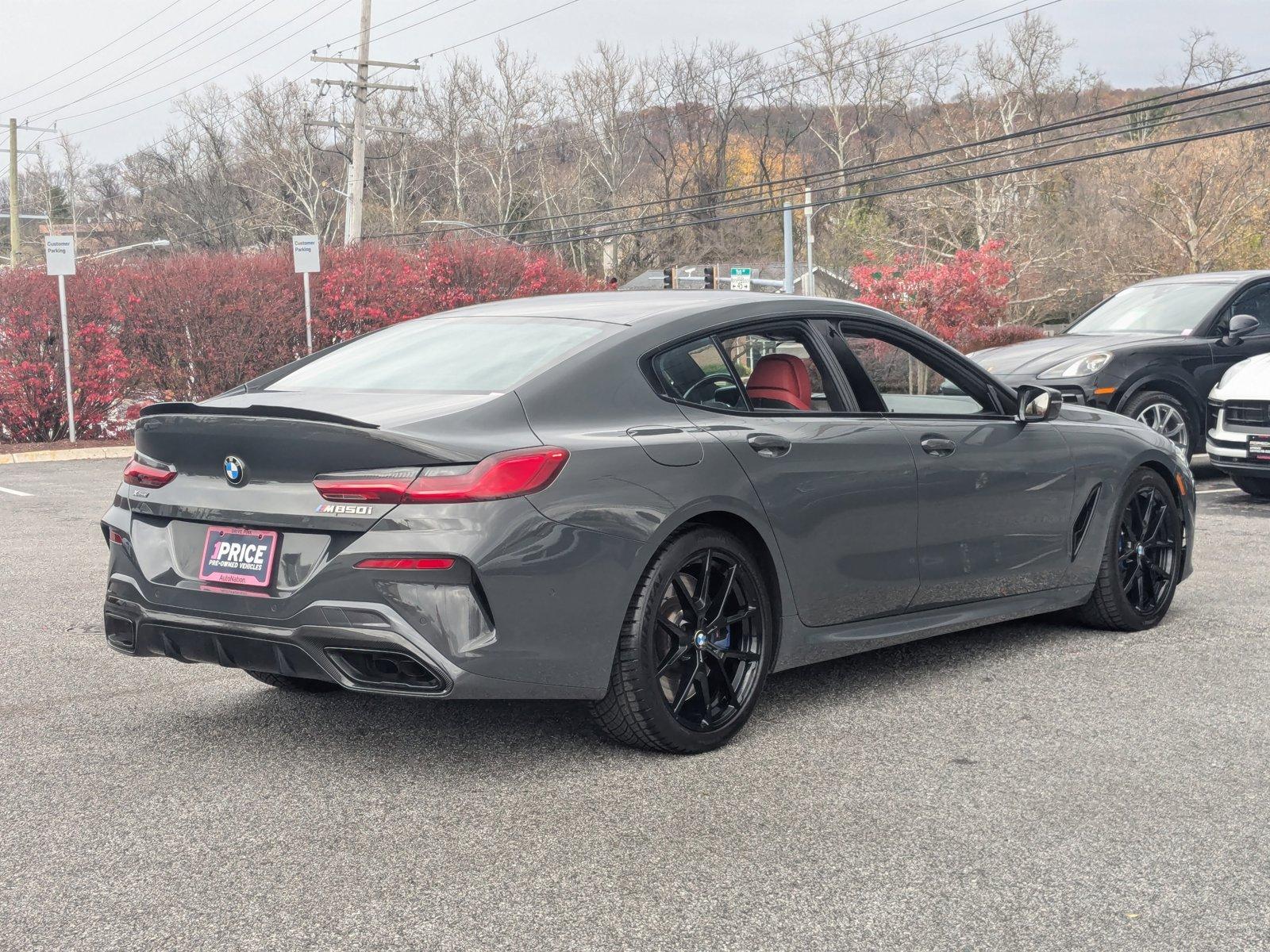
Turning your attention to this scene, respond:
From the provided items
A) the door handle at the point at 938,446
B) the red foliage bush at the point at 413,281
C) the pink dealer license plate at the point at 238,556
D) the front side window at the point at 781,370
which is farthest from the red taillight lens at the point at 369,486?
the red foliage bush at the point at 413,281

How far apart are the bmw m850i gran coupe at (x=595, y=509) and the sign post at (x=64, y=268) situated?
16.0m

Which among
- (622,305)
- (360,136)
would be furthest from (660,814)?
(360,136)

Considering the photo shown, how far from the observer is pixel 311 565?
13.5 ft

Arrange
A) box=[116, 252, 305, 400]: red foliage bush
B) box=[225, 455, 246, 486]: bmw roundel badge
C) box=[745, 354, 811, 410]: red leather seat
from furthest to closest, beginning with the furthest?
box=[116, 252, 305, 400]: red foliage bush → box=[745, 354, 811, 410]: red leather seat → box=[225, 455, 246, 486]: bmw roundel badge

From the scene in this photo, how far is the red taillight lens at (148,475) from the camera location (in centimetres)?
455

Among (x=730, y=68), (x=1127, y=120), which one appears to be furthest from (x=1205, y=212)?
(x=730, y=68)

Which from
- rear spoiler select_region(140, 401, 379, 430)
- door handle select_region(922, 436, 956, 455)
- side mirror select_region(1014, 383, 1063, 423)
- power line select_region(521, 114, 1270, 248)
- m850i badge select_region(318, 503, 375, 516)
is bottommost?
m850i badge select_region(318, 503, 375, 516)

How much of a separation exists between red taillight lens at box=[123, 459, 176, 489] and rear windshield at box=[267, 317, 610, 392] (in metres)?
0.57

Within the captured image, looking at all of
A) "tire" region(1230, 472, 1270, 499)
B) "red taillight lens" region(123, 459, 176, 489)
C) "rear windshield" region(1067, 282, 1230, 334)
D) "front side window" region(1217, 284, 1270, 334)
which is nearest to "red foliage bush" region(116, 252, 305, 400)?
"rear windshield" region(1067, 282, 1230, 334)

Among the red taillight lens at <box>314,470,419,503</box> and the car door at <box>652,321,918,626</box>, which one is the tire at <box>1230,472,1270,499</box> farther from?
the red taillight lens at <box>314,470,419,503</box>

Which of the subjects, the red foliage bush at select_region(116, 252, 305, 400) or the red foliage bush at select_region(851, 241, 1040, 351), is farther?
the red foliage bush at select_region(851, 241, 1040, 351)

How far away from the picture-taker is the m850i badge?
405 cm

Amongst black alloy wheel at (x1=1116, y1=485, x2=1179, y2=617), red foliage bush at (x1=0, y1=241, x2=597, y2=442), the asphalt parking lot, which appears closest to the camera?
the asphalt parking lot

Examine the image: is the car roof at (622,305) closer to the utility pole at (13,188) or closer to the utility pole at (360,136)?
the utility pole at (360,136)
